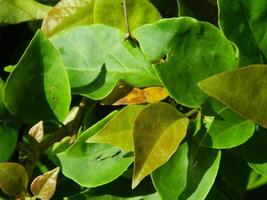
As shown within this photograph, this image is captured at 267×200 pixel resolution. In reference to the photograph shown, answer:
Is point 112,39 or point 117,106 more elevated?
point 112,39

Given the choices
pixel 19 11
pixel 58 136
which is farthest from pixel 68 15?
pixel 58 136

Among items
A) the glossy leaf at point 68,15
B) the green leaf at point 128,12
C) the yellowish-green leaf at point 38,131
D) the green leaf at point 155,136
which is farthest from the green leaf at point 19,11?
the green leaf at point 155,136

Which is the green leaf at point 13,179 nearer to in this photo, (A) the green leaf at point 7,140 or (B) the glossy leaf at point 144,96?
(A) the green leaf at point 7,140

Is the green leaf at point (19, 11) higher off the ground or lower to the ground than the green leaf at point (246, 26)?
lower

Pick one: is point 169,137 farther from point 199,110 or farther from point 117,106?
point 117,106

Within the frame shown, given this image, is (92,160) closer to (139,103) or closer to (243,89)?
(139,103)

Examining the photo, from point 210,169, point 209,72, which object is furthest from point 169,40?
point 210,169
